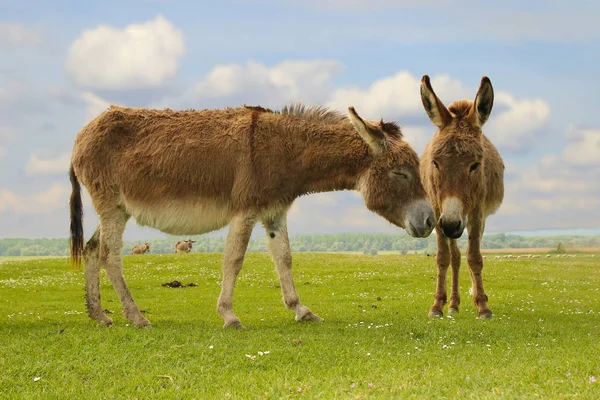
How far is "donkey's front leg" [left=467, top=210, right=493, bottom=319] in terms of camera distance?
40.3ft

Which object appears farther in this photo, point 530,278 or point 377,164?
point 530,278

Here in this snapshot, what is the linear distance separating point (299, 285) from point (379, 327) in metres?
12.3

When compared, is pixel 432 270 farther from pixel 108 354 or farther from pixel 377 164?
pixel 108 354

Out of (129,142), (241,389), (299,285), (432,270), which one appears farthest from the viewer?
(432,270)

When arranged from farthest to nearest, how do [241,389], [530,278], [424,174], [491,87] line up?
[530,278]
[424,174]
[491,87]
[241,389]

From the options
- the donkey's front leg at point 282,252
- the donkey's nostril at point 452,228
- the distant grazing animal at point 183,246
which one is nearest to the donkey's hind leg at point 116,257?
the donkey's front leg at point 282,252

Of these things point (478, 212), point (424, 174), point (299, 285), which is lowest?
point (299, 285)

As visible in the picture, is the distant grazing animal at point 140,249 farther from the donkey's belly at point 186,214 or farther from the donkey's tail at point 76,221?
the donkey's belly at point 186,214

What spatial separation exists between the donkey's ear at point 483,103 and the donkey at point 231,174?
1361 millimetres

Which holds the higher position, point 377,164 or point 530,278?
point 377,164

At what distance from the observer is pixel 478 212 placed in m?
12.2

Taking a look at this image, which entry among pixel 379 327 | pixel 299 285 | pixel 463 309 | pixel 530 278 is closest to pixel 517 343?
pixel 379 327

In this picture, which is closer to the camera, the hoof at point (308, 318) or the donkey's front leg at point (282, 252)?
the donkey's front leg at point (282, 252)

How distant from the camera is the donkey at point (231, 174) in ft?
36.2
